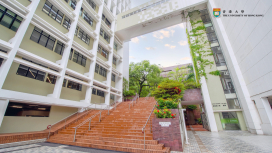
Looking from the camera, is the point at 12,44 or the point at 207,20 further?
the point at 207,20

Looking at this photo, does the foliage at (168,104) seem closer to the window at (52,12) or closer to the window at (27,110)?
the window at (27,110)

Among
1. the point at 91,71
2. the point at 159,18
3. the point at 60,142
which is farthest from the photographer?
the point at 159,18

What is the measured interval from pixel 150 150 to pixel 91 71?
35.8ft

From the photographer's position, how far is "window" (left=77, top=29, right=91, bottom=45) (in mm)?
14028

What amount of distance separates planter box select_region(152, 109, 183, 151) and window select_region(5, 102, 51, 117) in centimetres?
926

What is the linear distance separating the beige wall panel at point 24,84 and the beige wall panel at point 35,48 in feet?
5.25

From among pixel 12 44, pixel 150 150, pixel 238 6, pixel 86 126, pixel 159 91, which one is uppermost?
pixel 238 6

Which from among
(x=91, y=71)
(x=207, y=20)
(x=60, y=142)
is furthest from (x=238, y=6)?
(x=60, y=142)

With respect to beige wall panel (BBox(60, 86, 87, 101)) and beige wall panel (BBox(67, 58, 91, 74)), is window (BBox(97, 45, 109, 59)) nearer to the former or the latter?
beige wall panel (BBox(67, 58, 91, 74))

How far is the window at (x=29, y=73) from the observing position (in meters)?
8.55

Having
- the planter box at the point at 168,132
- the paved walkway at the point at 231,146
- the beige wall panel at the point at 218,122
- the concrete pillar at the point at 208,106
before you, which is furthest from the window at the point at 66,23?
the beige wall panel at the point at 218,122

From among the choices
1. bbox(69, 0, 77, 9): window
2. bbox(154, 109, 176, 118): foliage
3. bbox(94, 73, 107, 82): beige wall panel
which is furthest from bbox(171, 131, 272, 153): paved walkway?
bbox(69, 0, 77, 9): window

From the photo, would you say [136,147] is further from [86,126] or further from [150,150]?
[86,126]

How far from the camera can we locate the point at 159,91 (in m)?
9.23
